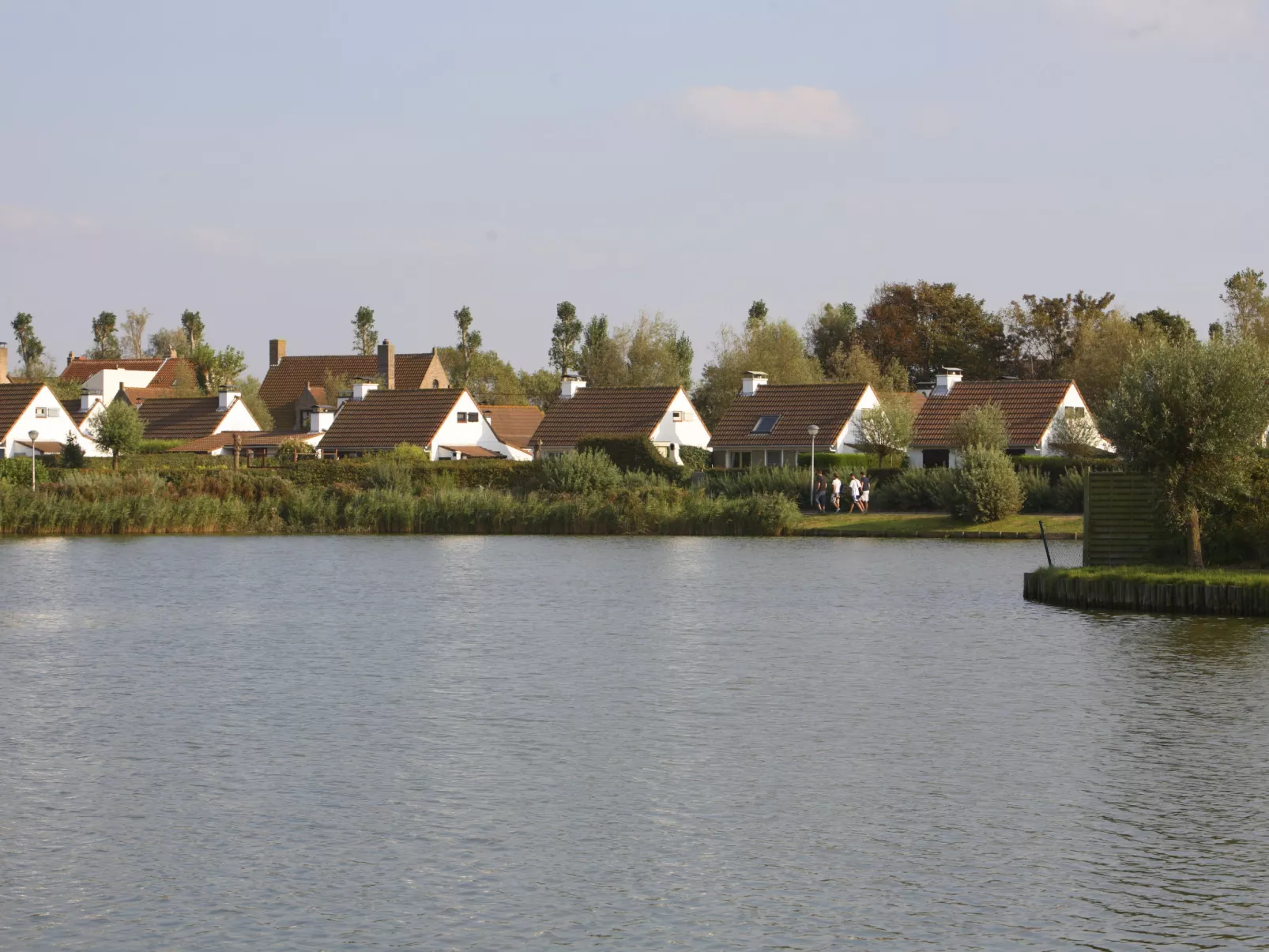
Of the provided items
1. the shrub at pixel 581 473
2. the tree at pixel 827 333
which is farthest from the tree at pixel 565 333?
the shrub at pixel 581 473

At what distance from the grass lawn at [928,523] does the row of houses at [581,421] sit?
697 inches

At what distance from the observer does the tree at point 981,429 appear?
72750mm

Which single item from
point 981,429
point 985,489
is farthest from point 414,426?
point 985,489

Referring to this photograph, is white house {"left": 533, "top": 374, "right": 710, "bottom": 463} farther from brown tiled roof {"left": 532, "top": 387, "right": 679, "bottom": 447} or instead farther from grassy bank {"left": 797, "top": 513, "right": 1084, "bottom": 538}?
grassy bank {"left": 797, "top": 513, "right": 1084, "bottom": 538}

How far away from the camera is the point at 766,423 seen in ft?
293

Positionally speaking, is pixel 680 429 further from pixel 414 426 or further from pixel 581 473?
pixel 581 473

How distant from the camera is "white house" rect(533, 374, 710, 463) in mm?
91812

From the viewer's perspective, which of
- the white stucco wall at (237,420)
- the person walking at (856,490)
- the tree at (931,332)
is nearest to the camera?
the person walking at (856,490)

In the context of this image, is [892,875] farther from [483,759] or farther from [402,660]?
[402,660]

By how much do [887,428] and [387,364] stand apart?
58.5m

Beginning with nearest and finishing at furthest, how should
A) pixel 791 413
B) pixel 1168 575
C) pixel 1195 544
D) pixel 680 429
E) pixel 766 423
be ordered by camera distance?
pixel 1168 575 < pixel 1195 544 < pixel 766 423 < pixel 791 413 < pixel 680 429

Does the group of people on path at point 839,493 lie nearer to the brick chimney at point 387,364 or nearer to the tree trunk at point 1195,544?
the tree trunk at point 1195,544

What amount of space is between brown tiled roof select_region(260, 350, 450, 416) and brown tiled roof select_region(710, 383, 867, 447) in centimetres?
4657

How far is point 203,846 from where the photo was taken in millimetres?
13562
